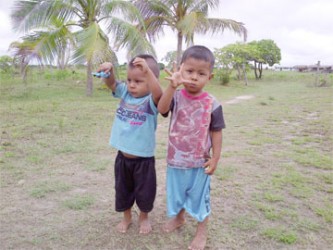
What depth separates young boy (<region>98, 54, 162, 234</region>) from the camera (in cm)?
195

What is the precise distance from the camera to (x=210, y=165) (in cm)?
196

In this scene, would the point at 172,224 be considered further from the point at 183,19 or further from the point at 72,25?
the point at 183,19

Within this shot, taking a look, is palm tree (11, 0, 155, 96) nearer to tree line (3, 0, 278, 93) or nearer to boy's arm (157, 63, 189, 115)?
tree line (3, 0, 278, 93)

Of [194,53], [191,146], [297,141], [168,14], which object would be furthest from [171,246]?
[168,14]

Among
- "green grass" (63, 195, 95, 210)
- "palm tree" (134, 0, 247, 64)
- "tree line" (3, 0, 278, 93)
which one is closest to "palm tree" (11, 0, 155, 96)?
"tree line" (3, 0, 278, 93)

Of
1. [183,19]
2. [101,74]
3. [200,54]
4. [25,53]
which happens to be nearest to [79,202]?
[101,74]

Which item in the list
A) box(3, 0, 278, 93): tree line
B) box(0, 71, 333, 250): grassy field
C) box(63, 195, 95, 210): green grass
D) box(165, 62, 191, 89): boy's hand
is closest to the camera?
box(165, 62, 191, 89): boy's hand

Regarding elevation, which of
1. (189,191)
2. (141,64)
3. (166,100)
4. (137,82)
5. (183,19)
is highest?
(183,19)

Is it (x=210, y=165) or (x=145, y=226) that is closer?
(x=210, y=165)

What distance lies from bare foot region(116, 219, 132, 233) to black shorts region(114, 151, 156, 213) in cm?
12

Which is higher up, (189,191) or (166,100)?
(166,100)

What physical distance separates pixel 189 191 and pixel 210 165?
0.82 feet

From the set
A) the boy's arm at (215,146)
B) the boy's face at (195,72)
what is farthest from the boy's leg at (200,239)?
the boy's face at (195,72)

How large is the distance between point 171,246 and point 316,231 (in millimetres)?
1080
